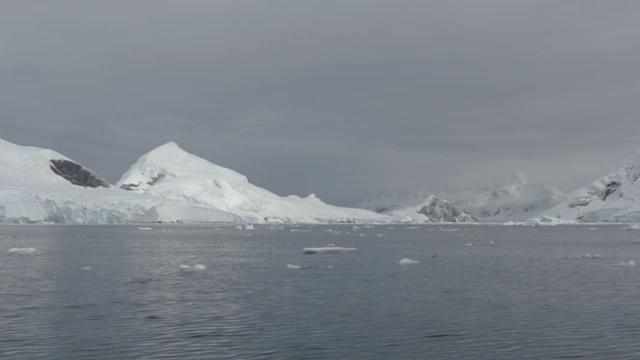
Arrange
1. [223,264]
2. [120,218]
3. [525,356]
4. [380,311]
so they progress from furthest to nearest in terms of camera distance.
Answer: [120,218], [223,264], [380,311], [525,356]

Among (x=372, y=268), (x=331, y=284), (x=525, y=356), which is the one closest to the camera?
(x=525, y=356)

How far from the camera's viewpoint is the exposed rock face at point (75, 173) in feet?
565

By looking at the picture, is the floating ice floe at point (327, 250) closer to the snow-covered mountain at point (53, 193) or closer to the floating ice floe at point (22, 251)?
the floating ice floe at point (22, 251)

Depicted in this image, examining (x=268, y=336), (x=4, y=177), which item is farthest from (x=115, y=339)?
(x=4, y=177)

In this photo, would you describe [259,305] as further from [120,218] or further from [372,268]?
[120,218]

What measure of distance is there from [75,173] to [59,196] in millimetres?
42673

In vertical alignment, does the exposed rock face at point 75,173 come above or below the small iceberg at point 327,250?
above

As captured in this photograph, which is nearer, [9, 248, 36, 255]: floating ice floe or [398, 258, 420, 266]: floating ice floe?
[398, 258, 420, 266]: floating ice floe

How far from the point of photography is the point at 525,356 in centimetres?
1816

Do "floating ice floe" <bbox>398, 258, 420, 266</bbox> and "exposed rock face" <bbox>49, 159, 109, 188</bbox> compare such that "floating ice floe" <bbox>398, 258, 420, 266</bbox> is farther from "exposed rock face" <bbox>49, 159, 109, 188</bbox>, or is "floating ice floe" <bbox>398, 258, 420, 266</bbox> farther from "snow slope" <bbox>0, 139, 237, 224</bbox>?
"exposed rock face" <bbox>49, 159, 109, 188</bbox>

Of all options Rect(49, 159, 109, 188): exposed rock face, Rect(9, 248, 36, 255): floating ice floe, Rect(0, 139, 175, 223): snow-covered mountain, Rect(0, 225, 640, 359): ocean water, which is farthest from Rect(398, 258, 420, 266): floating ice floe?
Rect(49, 159, 109, 188): exposed rock face

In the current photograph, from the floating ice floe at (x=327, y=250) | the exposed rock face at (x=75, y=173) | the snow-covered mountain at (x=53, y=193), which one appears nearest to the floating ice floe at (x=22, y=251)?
the floating ice floe at (x=327, y=250)

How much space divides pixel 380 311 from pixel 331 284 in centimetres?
881

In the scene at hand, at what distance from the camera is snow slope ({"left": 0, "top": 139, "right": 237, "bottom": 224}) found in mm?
131250
